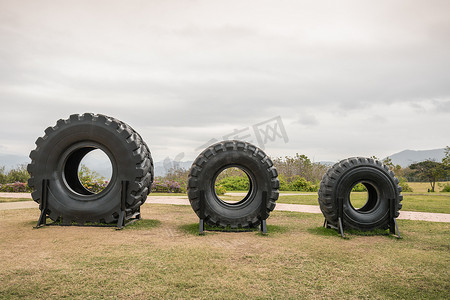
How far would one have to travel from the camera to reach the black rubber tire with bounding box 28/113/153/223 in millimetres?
7516

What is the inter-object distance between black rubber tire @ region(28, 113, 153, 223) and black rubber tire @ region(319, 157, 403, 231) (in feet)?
13.7

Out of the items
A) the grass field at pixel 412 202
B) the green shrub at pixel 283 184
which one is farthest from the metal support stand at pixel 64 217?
the green shrub at pixel 283 184

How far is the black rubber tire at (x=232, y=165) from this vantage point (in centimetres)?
730

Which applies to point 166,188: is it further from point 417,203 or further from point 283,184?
point 417,203

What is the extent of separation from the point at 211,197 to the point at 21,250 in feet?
11.9

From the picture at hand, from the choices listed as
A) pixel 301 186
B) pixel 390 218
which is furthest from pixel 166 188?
pixel 390 218

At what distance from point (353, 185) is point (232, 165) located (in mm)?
2702

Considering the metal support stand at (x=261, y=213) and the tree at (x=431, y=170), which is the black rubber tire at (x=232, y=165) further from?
the tree at (x=431, y=170)

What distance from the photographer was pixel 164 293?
144 inches

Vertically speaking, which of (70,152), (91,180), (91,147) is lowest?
(91,180)

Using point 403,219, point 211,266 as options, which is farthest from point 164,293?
point 403,219

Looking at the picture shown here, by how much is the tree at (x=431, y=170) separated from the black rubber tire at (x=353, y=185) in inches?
899

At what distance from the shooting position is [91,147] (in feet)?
26.7

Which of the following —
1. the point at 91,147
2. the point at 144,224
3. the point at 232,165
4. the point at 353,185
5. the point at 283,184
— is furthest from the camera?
the point at 283,184
